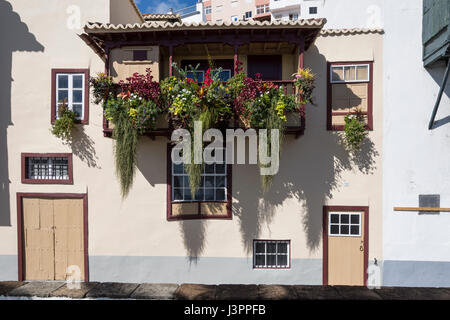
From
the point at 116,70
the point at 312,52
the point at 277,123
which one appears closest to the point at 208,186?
the point at 277,123

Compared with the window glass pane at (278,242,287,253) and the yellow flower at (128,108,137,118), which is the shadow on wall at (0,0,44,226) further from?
the window glass pane at (278,242,287,253)

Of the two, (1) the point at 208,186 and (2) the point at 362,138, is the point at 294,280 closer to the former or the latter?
(1) the point at 208,186

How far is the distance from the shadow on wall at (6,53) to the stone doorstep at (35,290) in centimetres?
409

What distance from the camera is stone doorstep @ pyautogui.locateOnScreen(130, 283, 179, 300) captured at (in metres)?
4.29

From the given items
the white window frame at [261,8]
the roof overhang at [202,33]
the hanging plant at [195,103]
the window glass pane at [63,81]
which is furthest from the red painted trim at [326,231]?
the white window frame at [261,8]

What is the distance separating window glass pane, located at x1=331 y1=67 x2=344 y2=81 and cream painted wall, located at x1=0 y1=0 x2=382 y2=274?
0.26 meters

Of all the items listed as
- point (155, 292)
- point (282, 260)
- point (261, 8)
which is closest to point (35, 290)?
point (155, 292)

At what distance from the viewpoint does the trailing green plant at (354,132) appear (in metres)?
6.54

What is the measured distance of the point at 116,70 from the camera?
269 inches

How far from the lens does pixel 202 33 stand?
6.46m

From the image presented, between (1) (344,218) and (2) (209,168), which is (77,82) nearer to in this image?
(2) (209,168)

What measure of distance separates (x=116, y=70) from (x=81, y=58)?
3.89 feet

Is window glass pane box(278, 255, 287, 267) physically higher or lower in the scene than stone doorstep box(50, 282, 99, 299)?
lower

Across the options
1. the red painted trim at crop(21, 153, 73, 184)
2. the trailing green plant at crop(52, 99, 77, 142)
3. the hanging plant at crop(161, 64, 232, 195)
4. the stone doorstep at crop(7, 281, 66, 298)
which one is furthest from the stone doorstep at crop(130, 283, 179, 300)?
the trailing green plant at crop(52, 99, 77, 142)
